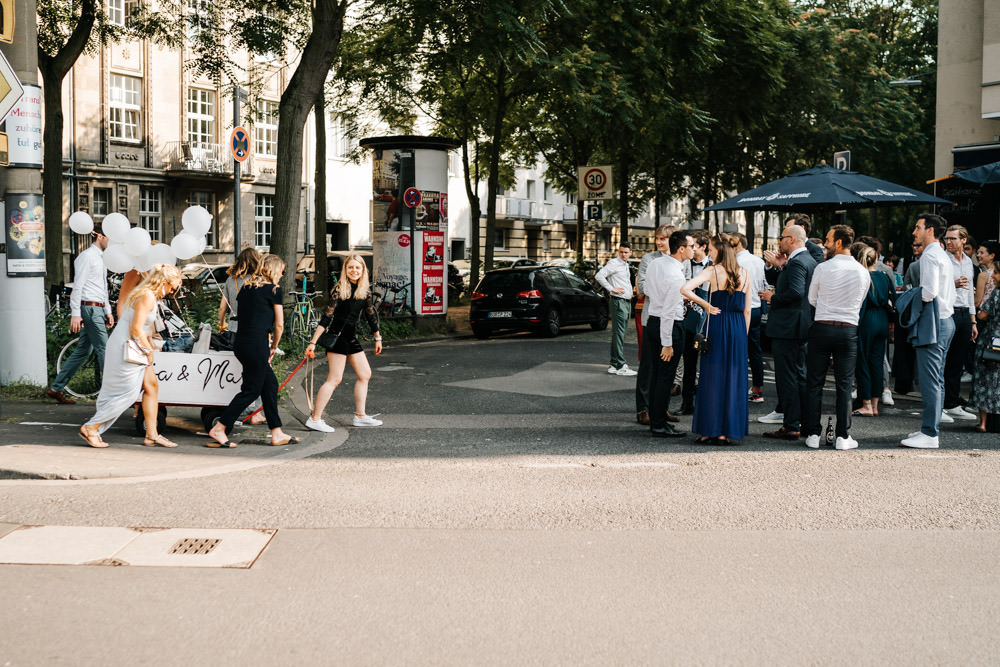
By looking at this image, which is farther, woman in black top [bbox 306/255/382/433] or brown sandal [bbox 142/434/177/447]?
woman in black top [bbox 306/255/382/433]

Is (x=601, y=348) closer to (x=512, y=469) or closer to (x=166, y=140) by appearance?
(x=512, y=469)

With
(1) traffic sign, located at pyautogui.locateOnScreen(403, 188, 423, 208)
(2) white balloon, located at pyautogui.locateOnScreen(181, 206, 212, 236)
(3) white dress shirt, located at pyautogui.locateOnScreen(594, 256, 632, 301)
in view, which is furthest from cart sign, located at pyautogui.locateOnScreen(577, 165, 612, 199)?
(2) white balloon, located at pyautogui.locateOnScreen(181, 206, 212, 236)

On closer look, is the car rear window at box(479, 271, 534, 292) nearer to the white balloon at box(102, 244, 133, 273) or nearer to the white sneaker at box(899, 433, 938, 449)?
the white balloon at box(102, 244, 133, 273)

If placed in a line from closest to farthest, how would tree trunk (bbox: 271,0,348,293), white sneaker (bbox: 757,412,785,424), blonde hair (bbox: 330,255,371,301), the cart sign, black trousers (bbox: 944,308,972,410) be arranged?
blonde hair (bbox: 330,255,371,301) → white sneaker (bbox: 757,412,785,424) → black trousers (bbox: 944,308,972,410) → tree trunk (bbox: 271,0,348,293) → the cart sign

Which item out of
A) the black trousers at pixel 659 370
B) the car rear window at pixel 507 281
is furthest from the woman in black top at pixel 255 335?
the car rear window at pixel 507 281

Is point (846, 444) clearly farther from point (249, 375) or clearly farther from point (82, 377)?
point (82, 377)

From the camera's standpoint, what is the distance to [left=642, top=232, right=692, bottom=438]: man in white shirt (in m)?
9.27

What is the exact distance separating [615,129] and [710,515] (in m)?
14.6

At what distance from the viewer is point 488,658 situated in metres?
4.00

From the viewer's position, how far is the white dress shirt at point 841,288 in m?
8.75

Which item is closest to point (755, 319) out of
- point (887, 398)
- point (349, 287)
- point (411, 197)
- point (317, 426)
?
point (887, 398)

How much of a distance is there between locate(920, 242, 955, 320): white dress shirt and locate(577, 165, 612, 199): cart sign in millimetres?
14462

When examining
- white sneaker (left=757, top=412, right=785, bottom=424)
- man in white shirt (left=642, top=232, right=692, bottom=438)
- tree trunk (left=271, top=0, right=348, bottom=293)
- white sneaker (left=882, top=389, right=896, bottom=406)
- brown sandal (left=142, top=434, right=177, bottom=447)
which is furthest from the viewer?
tree trunk (left=271, top=0, right=348, bottom=293)

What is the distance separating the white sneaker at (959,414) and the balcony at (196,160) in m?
33.1
